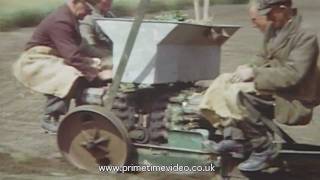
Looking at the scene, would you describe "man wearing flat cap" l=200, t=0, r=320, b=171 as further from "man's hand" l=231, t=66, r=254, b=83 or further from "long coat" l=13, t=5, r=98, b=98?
"long coat" l=13, t=5, r=98, b=98

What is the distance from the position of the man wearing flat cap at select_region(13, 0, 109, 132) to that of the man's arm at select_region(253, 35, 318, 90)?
1336 mm

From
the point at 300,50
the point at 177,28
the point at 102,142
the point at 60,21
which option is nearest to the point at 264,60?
the point at 300,50

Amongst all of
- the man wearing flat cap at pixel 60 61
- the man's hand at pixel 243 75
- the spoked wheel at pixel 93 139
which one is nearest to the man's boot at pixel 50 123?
the man wearing flat cap at pixel 60 61

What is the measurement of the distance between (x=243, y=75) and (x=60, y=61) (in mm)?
1424

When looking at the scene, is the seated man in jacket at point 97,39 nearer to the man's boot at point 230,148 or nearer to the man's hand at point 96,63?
the man's hand at point 96,63

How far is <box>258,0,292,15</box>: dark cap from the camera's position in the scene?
480 cm

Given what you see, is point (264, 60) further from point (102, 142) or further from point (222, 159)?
point (102, 142)

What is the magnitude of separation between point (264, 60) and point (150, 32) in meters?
0.76

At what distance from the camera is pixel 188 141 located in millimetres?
5133

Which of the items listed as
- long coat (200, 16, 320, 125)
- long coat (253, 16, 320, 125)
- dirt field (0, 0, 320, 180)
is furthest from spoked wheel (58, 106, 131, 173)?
long coat (253, 16, 320, 125)

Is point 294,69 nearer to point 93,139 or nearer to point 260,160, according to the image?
point 260,160

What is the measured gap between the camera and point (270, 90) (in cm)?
473

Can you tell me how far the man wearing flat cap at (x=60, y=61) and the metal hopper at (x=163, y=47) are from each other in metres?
0.36

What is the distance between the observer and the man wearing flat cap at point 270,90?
15.4ft
